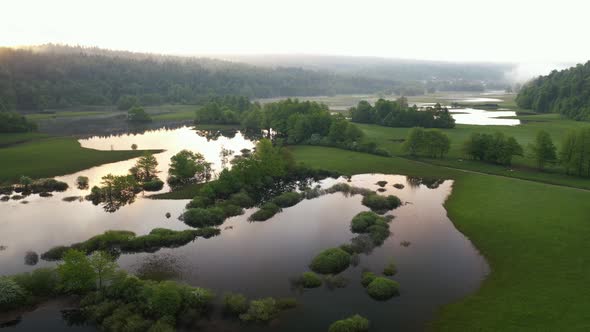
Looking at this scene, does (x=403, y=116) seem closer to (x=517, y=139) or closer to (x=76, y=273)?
(x=517, y=139)

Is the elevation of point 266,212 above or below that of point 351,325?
below

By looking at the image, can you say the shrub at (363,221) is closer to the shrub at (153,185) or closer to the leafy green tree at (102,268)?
the leafy green tree at (102,268)

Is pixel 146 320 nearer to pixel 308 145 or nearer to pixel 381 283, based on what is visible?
pixel 381 283

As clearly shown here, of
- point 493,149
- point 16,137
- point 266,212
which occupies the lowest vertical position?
point 16,137

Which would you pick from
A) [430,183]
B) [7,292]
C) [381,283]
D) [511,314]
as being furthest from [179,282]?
[430,183]

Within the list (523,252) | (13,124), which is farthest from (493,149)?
(13,124)
